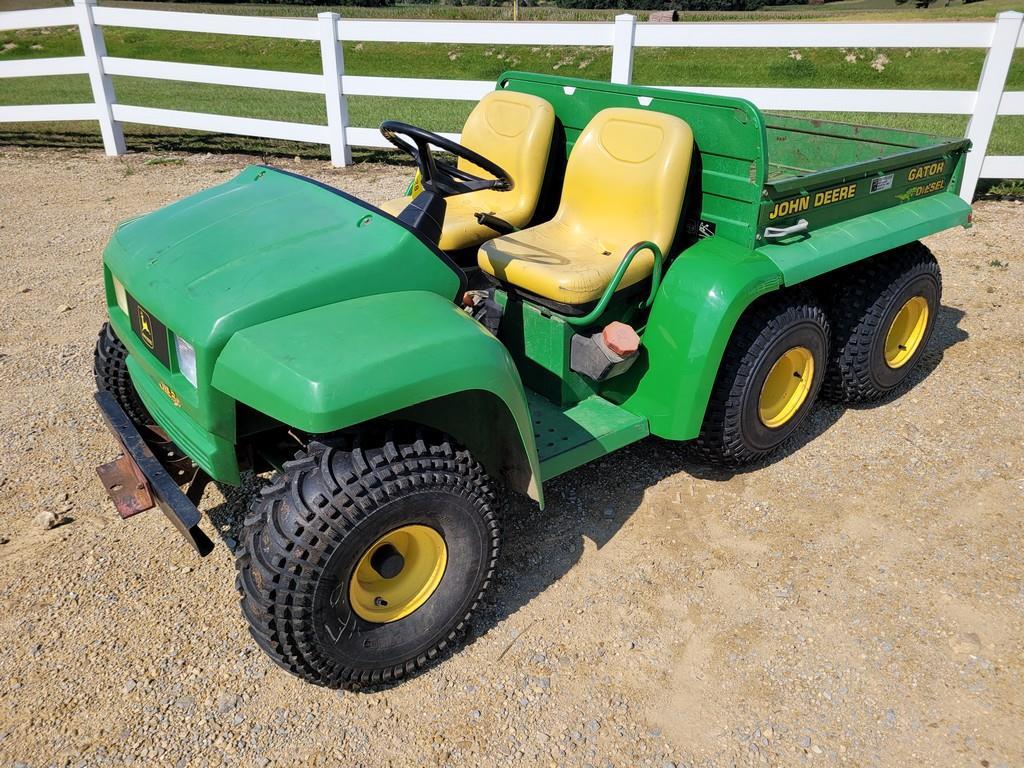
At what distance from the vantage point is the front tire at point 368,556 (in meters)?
2.18

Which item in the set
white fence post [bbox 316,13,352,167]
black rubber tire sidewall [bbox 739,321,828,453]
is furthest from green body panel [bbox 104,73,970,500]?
white fence post [bbox 316,13,352,167]

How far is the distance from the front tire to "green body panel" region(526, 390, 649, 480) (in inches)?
18.5

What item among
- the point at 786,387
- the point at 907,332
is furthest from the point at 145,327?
the point at 907,332

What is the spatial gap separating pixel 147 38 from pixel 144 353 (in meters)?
28.5

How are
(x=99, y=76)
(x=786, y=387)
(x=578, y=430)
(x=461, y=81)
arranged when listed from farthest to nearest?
(x=99, y=76) → (x=461, y=81) → (x=786, y=387) → (x=578, y=430)

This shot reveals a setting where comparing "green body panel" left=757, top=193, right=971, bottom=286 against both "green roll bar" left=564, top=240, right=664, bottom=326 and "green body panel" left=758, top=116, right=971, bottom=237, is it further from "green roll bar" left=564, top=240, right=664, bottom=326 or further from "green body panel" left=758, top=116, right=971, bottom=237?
"green roll bar" left=564, top=240, right=664, bottom=326

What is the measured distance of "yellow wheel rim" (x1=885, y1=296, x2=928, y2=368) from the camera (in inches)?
157

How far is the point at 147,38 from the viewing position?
26.5 metres

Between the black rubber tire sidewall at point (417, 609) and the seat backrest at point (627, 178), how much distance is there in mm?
1405

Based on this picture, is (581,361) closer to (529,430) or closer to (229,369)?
(529,430)

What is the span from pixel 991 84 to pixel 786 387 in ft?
15.2

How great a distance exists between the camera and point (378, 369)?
209 centimetres

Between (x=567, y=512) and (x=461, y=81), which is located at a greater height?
(x=461, y=81)

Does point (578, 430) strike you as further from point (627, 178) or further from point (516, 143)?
point (516, 143)
